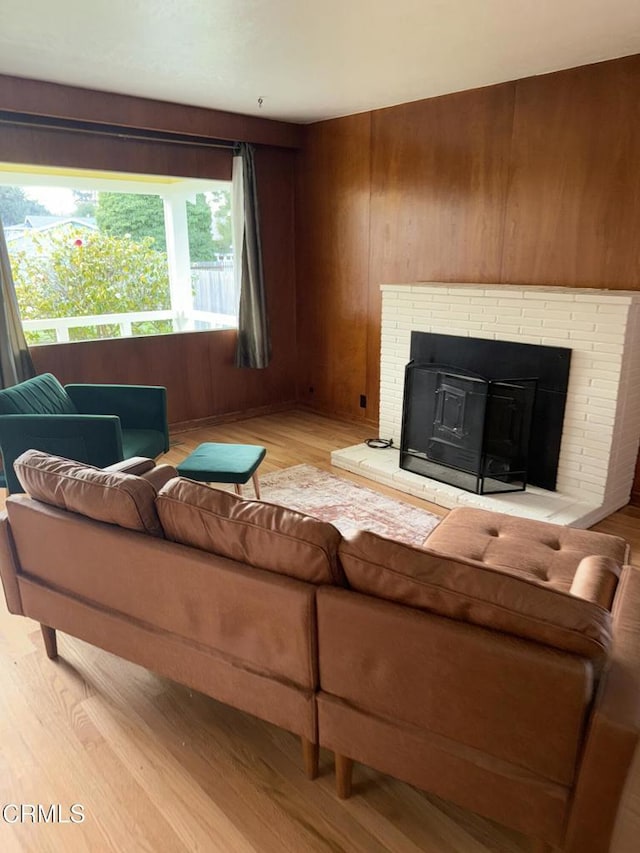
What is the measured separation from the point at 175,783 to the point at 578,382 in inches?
112

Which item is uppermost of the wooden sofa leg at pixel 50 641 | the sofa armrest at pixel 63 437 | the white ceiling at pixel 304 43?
the white ceiling at pixel 304 43

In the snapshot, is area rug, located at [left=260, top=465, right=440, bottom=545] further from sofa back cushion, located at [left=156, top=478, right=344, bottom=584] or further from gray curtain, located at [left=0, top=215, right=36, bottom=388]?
gray curtain, located at [left=0, top=215, right=36, bottom=388]

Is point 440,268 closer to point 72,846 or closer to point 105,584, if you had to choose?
point 105,584

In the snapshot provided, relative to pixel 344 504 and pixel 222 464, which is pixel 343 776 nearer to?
pixel 222 464

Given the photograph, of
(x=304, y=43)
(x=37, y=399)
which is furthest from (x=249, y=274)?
(x=37, y=399)

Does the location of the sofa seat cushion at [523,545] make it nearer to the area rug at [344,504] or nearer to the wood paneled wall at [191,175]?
the area rug at [344,504]

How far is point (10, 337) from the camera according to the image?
3.97 meters

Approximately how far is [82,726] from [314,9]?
294cm

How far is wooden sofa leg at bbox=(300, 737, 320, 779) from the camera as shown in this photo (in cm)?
164

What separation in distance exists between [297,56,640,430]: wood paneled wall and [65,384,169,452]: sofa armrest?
2.05 metres

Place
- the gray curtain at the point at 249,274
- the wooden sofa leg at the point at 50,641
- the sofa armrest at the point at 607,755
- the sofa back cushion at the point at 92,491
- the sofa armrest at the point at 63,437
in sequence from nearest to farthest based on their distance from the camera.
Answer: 1. the sofa armrest at the point at 607,755
2. the sofa back cushion at the point at 92,491
3. the wooden sofa leg at the point at 50,641
4. the sofa armrest at the point at 63,437
5. the gray curtain at the point at 249,274

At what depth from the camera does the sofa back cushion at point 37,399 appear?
300cm

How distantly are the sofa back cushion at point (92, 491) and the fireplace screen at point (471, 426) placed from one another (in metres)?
2.31

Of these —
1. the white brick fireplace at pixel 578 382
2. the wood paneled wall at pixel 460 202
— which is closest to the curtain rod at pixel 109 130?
the wood paneled wall at pixel 460 202
